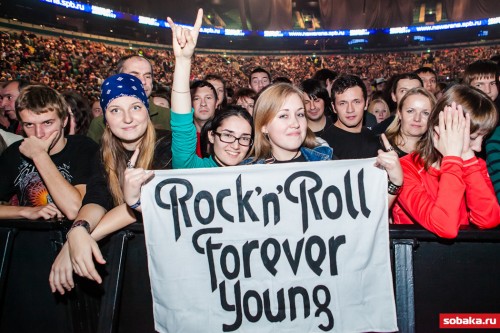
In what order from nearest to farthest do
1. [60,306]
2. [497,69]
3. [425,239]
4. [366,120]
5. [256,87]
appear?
[425,239], [60,306], [497,69], [366,120], [256,87]

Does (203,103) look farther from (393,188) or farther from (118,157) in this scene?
(393,188)

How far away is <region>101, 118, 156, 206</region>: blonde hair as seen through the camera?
2.42m

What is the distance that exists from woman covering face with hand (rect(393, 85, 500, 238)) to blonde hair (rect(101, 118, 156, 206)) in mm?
1553

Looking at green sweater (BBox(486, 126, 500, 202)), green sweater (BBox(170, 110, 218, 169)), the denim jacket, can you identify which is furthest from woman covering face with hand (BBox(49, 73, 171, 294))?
green sweater (BBox(486, 126, 500, 202))

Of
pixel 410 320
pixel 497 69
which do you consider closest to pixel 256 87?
pixel 497 69

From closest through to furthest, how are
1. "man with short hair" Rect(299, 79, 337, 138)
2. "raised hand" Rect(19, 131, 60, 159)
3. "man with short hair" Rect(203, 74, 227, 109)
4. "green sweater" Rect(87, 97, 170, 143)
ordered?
1. "raised hand" Rect(19, 131, 60, 159)
2. "green sweater" Rect(87, 97, 170, 143)
3. "man with short hair" Rect(299, 79, 337, 138)
4. "man with short hair" Rect(203, 74, 227, 109)

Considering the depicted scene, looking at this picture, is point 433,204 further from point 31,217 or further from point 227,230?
point 31,217

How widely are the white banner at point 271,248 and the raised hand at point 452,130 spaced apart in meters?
0.37

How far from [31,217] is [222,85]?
382cm

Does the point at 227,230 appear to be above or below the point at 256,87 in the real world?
below

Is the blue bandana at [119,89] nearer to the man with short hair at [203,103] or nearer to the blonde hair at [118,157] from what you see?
the blonde hair at [118,157]

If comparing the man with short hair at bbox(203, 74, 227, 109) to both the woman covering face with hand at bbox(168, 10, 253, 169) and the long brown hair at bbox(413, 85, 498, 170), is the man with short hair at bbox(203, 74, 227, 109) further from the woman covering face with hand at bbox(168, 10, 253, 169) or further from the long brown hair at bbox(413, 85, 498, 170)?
the long brown hair at bbox(413, 85, 498, 170)

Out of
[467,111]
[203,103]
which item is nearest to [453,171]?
[467,111]

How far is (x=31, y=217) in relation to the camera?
2387 millimetres
